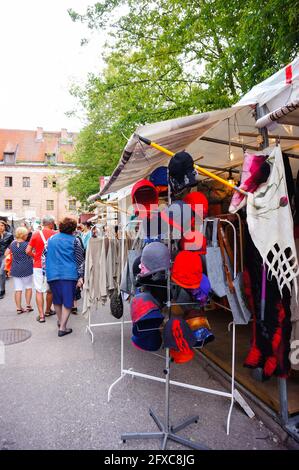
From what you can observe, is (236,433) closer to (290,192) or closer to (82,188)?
(290,192)

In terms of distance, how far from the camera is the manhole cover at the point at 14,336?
17.2ft

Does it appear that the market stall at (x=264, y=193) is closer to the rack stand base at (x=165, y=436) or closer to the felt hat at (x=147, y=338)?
the rack stand base at (x=165, y=436)

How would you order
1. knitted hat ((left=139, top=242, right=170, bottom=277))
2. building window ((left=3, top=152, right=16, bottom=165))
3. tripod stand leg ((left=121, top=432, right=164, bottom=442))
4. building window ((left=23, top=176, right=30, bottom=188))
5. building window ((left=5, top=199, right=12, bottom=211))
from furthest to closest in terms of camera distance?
building window ((left=3, top=152, right=16, bottom=165)) → building window ((left=23, top=176, right=30, bottom=188)) → building window ((left=5, top=199, right=12, bottom=211)) → tripod stand leg ((left=121, top=432, right=164, bottom=442)) → knitted hat ((left=139, top=242, right=170, bottom=277))

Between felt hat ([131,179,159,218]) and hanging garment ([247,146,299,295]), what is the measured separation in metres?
0.83

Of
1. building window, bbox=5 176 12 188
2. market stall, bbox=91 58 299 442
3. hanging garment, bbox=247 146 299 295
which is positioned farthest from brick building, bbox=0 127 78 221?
hanging garment, bbox=247 146 299 295

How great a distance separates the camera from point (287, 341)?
2.82 m

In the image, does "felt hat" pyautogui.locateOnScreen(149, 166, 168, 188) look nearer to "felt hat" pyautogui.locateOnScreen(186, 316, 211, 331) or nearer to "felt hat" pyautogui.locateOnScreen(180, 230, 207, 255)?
"felt hat" pyautogui.locateOnScreen(180, 230, 207, 255)

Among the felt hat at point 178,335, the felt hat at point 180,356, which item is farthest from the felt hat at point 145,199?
the felt hat at point 180,356

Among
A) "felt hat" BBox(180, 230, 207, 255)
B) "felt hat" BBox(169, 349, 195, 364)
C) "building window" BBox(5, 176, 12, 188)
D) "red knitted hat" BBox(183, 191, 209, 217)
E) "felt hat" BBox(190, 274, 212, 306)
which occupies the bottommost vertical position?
"felt hat" BBox(169, 349, 195, 364)

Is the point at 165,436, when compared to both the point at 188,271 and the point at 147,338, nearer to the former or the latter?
the point at 147,338

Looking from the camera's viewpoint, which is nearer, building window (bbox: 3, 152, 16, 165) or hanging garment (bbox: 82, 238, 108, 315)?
hanging garment (bbox: 82, 238, 108, 315)

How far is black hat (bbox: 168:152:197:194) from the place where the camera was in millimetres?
2451
